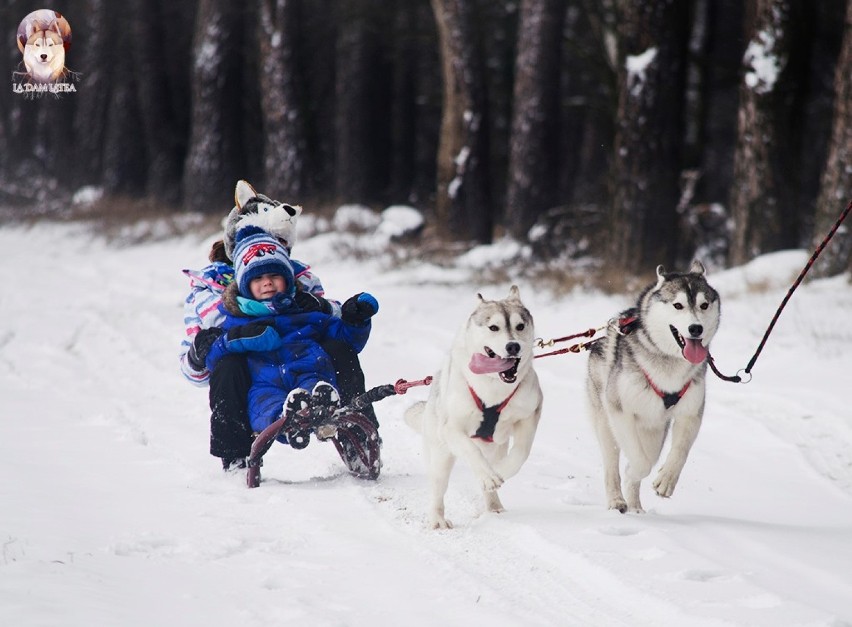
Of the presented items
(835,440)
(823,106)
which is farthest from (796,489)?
(823,106)

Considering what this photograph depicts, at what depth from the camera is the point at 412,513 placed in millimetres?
5086

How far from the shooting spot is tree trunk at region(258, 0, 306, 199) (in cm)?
1659

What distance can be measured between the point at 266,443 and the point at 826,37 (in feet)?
56.2

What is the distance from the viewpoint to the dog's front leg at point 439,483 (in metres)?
4.83

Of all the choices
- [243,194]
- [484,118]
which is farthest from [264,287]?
[484,118]

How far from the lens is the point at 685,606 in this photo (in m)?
3.62

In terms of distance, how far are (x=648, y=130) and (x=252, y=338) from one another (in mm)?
7146

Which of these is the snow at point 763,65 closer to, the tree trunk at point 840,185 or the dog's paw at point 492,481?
the tree trunk at point 840,185

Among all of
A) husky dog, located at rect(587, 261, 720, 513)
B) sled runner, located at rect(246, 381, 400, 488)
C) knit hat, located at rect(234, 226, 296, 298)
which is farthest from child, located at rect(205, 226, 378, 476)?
husky dog, located at rect(587, 261, 720, 513)

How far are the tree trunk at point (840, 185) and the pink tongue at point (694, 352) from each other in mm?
5768

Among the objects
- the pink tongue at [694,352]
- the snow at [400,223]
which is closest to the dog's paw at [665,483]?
the pink tongue at [694,352]

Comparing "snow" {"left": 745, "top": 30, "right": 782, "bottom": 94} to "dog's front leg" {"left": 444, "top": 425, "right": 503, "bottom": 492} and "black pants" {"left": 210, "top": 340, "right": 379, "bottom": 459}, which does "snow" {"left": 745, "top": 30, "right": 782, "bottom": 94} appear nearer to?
"black pants" {"left": 210, "top": 340, "right": 379, "bottom": 459}

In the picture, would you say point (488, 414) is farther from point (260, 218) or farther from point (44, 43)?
point (44, 43)

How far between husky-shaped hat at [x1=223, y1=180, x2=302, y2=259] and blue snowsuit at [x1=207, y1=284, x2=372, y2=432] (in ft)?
1.54
